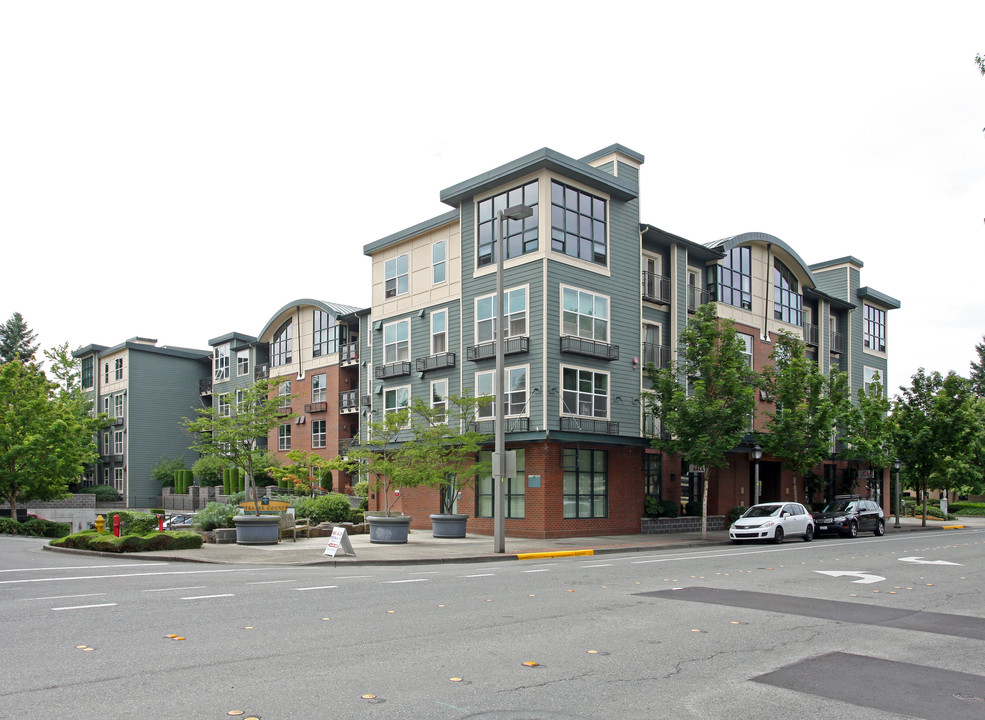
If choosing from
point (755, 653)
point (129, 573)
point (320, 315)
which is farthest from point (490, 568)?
point (320, 315)

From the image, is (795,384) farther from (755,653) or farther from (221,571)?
(755,653)

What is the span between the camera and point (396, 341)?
3797 centimetres

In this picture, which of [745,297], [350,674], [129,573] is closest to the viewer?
[350,674]

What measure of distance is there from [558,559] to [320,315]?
31973 mm

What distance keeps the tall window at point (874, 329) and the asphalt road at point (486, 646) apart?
3784 centimetres

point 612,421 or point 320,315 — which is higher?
point 320,315

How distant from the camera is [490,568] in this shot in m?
18.5

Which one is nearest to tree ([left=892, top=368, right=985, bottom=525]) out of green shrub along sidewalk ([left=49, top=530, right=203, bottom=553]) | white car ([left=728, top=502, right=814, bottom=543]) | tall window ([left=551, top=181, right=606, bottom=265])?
white car ([left=728, top=502, right=814, bottom=543])

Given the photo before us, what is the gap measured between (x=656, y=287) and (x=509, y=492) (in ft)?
36.5

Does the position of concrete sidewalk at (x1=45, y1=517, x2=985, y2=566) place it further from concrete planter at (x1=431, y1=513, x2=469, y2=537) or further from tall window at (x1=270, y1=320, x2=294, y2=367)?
tall window at (x1=270, y1=320, x2=294, y2=367)

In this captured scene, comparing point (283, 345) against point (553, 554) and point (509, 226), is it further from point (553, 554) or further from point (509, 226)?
point (553, 554)

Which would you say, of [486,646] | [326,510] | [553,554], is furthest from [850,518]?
[486,646]

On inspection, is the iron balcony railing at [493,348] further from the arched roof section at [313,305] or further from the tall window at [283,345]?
the tall window at [283,345]

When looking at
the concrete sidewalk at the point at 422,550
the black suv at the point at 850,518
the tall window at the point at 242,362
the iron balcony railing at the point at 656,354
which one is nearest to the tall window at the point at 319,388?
the tall window at the point at 242,362
